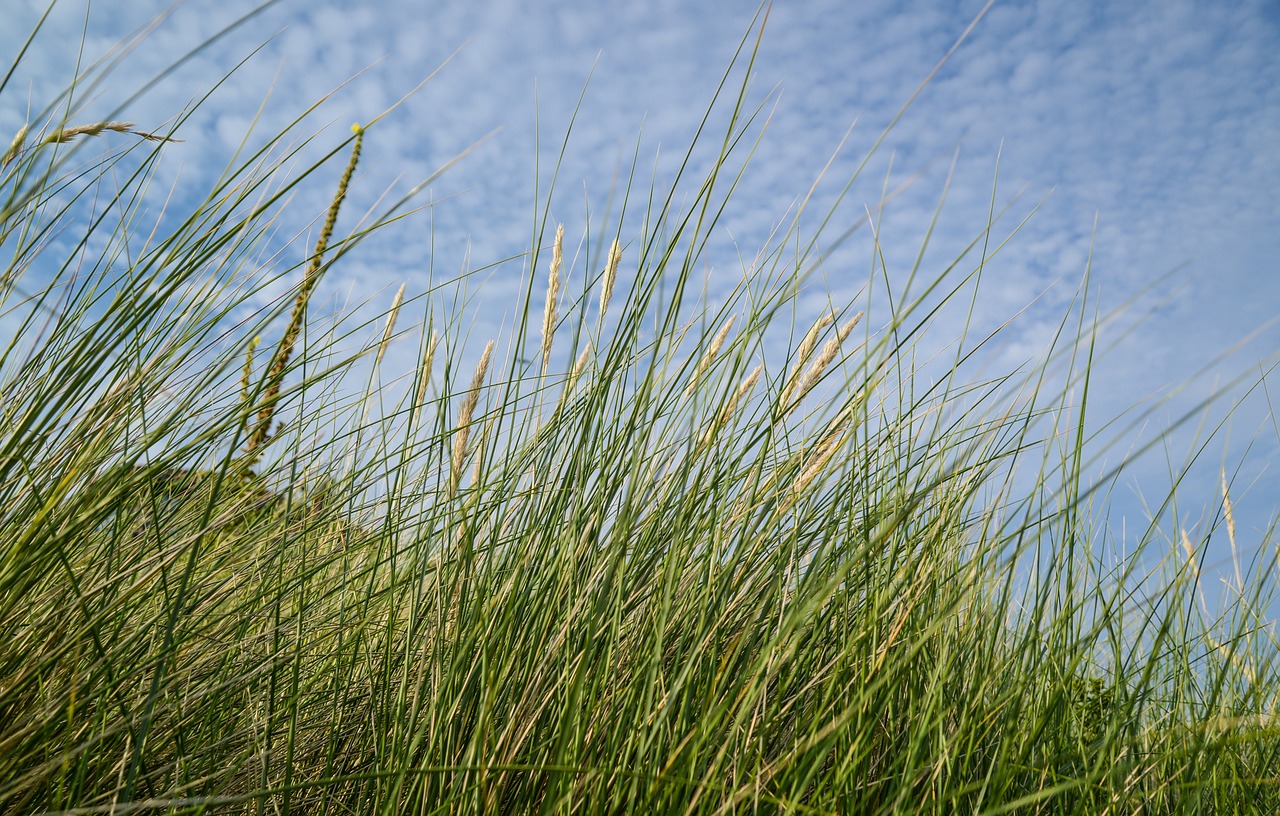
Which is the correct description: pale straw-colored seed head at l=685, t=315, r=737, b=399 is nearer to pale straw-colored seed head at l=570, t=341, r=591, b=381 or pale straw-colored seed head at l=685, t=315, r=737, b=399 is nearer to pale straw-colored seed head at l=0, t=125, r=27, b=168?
pale straw-colored seed head at l=570, t=341, r=591, b=381

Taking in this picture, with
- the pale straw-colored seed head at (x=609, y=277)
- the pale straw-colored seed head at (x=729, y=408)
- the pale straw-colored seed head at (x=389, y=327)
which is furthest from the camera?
the pale straw-colored seed head at (x=389, y=327)

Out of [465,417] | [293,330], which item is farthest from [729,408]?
[293,330]

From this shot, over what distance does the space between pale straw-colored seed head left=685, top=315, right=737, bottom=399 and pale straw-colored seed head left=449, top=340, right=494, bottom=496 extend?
1.40ft

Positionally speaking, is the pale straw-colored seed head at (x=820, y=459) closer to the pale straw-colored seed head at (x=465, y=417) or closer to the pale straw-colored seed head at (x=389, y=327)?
the pale straw-colored seed head at (x=465, y=417)

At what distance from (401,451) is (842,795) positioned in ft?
3.26

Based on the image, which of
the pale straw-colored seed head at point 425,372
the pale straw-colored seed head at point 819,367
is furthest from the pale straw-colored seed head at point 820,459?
the pale straw-colored seed head at point 425,372

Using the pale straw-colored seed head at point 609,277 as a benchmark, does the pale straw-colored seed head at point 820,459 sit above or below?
below

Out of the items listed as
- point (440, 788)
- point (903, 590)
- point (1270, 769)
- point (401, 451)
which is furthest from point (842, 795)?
point (1270, 769)

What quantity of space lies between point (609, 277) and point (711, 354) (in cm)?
23

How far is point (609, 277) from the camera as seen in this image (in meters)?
1.49

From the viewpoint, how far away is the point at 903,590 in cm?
135

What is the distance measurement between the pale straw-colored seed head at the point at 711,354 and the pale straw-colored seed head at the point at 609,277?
19 cm

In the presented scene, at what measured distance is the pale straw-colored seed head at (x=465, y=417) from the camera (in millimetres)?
1550

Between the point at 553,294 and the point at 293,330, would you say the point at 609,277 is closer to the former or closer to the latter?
the point at 553,294
